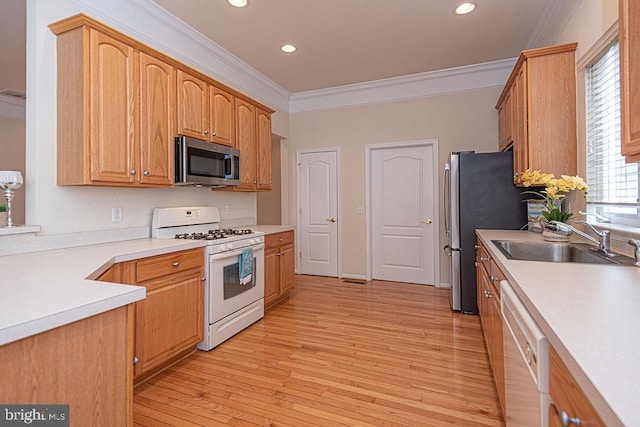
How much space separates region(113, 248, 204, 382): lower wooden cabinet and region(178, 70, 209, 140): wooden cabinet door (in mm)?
1085

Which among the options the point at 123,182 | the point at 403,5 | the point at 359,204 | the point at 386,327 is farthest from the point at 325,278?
the point at 403,5

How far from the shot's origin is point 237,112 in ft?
11.2

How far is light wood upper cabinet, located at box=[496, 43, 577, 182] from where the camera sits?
2492 mm

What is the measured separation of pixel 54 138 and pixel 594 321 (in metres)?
Answer: 2.90

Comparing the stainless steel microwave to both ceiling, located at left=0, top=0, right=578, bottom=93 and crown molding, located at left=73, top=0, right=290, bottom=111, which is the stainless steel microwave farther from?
ceiling, located at left=0, top=0, right=578, bottom=93

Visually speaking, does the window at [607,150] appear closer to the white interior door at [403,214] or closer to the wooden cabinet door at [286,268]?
the white interior door at [403,214]

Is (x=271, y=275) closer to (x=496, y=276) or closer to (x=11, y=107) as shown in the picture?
(x=496, y=276)

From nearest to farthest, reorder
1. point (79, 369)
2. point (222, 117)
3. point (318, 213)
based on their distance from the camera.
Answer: point (79, 369) → point (222, 117) → point (318, 213)

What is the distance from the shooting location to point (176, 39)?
3.07m

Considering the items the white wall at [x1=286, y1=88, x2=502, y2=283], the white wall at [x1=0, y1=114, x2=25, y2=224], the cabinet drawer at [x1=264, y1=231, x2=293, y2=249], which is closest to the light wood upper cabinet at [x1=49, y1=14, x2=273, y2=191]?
the cabinet drawer at [x1=264, y1=231, x2=293, y2=249]

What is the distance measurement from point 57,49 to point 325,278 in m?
3.90

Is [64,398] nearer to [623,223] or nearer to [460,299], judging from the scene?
[623,223]

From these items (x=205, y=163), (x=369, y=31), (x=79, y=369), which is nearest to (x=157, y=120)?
(x=205, y=163)

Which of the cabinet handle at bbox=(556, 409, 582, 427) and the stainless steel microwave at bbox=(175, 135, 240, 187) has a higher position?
the stainless steel microwave at bbox=(175, 135, 240, 187)
